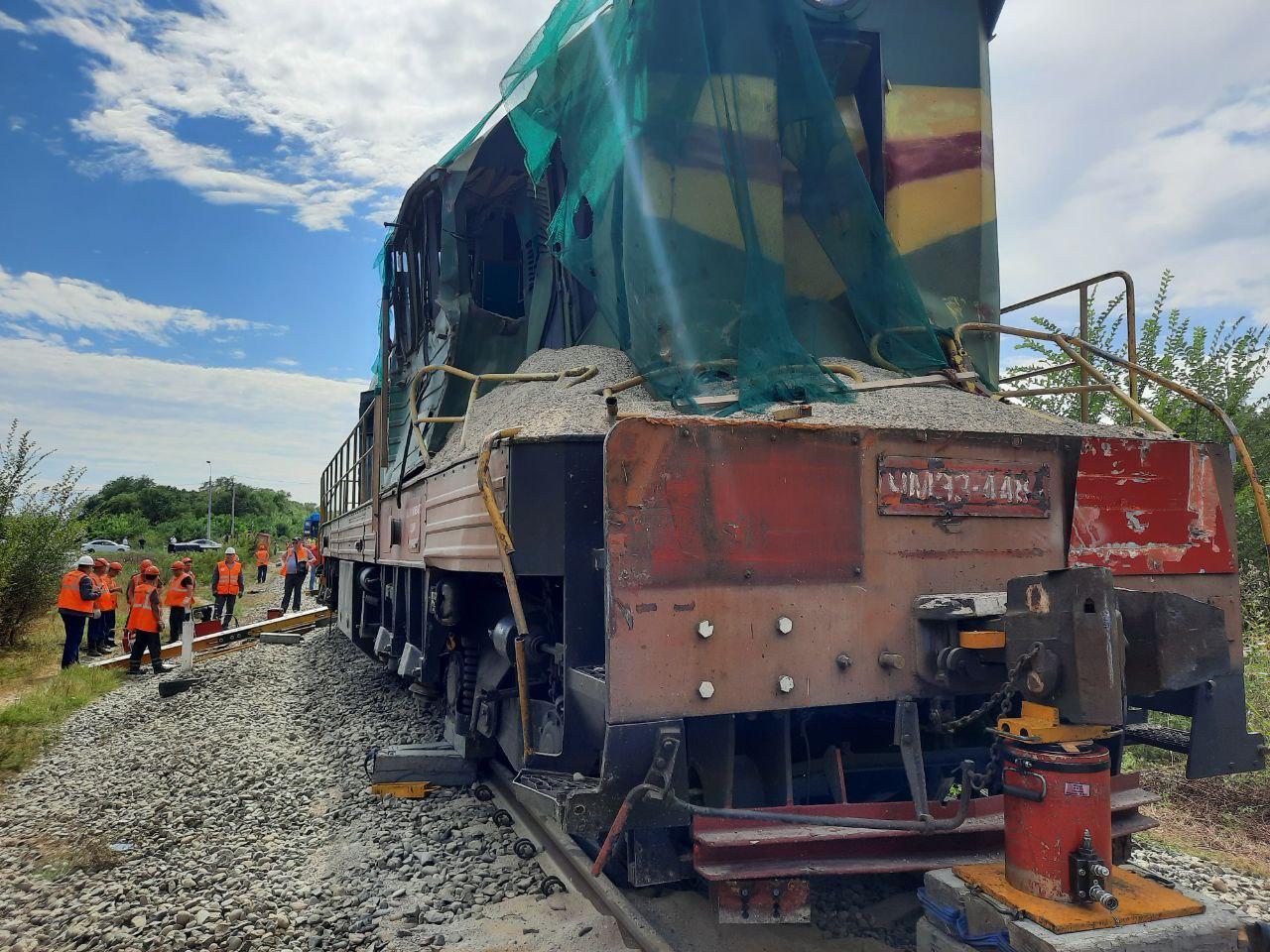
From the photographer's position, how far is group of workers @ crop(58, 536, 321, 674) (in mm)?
10547

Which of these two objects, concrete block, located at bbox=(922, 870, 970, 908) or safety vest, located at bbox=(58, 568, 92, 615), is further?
safety vest, located at bbox=(58, 568, 92, 615)

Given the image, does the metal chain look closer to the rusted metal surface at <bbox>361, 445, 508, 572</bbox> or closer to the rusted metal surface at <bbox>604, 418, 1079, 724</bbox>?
the rusted metal surface at <bbox>604, 418, 1079, 724</bbox>

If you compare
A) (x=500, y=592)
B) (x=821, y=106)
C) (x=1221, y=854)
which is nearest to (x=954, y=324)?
(x=821, y=106)

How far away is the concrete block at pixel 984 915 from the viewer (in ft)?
7.78

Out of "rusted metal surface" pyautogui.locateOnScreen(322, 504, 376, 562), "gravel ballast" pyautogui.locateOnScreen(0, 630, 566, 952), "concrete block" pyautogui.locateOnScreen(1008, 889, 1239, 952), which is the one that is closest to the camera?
"concrete block" pyautogui.locateOnScreen(1008, 889, 1239, 952)

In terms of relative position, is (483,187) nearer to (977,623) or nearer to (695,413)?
(695,413)

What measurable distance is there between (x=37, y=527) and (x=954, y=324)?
52.9 feet

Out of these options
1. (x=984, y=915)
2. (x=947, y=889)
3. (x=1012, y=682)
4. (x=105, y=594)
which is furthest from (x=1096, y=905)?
(x=105, y=594)

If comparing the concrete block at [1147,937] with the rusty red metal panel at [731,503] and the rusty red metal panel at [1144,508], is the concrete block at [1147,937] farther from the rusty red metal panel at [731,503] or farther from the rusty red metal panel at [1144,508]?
the rusty red metal panel at [1144,508]

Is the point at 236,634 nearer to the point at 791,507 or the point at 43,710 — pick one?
the point at 43,710

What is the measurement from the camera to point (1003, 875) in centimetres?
259

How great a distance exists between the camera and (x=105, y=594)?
13.4 meters

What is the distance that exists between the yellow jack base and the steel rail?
3.59ft

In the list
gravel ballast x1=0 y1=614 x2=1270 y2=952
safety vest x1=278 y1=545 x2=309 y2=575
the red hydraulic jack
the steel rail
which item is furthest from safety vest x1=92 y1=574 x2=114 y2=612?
the red hydraulic jack
